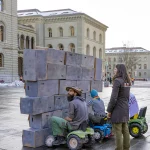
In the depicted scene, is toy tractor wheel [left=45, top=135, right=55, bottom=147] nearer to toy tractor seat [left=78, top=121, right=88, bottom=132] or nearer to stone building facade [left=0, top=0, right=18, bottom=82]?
toy tractor seat [left=78, top=121, right=88, bottom=132]

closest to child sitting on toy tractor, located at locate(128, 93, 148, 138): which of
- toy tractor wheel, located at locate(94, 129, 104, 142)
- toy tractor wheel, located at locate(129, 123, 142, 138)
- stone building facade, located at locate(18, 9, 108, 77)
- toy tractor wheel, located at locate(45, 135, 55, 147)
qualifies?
toy tractor wheel, located at locate(129, 123, 142, 138)

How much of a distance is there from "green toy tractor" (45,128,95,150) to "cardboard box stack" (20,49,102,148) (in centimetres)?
47

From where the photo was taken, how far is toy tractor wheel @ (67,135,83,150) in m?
6.50

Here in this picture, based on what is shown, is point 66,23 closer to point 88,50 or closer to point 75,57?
point 88,50

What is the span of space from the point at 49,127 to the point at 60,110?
0.55 metres

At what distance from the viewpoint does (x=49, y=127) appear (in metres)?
7.18

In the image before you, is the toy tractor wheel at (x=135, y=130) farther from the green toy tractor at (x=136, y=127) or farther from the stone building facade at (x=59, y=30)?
the stone building facade at (x=59, y=30)

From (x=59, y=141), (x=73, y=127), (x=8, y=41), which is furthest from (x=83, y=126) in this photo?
(x=8, y=41)

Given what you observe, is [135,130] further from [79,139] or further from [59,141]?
[59,141]

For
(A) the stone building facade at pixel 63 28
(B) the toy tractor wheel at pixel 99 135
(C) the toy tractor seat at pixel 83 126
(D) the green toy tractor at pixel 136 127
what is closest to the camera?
(C) the toy tractor seat at pixel 83 126

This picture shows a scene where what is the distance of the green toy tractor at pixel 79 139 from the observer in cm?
653

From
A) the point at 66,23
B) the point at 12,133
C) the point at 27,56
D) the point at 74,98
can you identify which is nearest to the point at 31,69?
the point at 27,56

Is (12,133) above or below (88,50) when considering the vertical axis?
below

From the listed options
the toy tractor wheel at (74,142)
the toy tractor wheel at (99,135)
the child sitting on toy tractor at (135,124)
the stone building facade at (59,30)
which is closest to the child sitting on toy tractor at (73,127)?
the toy tractor wheel at (74,142)
